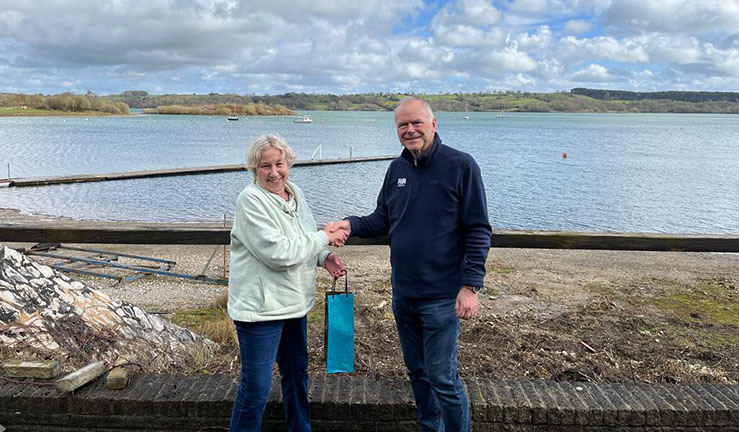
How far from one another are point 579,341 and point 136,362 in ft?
10.8

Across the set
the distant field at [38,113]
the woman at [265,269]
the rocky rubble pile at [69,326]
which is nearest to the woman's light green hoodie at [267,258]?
the woman at [265,269]

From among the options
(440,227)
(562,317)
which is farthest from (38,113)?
(440,227)

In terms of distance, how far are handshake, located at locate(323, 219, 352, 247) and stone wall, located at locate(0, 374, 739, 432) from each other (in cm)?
87

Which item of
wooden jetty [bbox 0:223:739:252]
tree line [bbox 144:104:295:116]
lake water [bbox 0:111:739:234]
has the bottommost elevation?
lake water [bbox 0:111:739:234]

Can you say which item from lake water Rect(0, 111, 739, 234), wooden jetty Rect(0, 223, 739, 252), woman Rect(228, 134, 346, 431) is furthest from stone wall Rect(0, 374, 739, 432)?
lake water Rect(0, 111, 739, 234)

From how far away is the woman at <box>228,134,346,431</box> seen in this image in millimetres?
2666

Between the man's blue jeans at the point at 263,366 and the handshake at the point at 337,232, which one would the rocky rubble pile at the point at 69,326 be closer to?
the man's blue jeans at the point at 263,366

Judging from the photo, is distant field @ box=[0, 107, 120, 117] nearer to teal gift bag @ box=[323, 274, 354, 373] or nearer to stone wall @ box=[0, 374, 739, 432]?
stone wall @ box=[0, 374, 739, 432]

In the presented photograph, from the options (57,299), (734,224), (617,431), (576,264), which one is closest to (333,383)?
(617,431)

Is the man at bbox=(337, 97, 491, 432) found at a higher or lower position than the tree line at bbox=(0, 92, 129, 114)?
lower

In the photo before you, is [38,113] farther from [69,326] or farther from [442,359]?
[442,359]

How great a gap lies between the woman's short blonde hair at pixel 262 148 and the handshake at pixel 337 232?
0.42m

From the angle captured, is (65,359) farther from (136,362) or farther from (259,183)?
(259,183)

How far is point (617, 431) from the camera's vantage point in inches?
119
